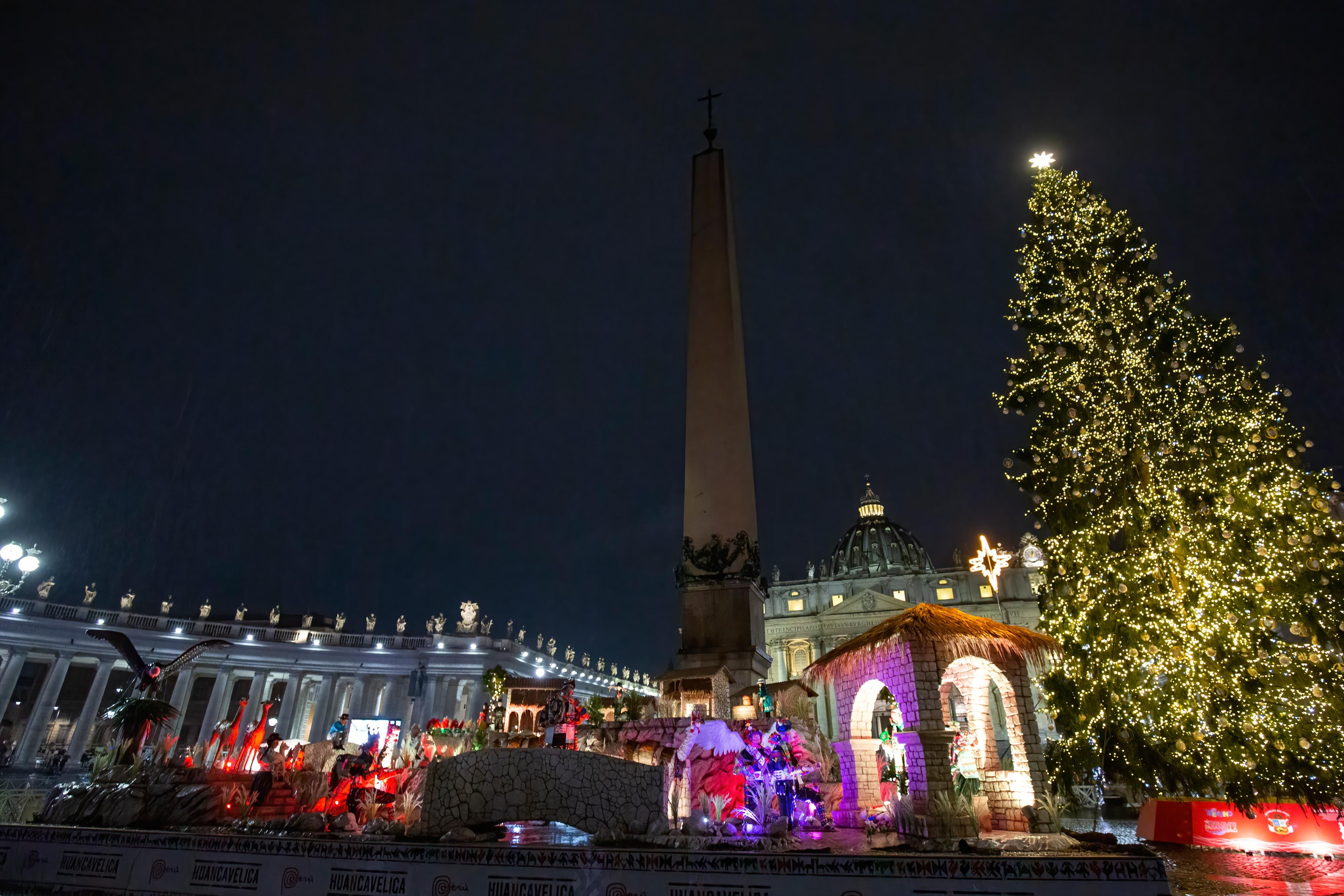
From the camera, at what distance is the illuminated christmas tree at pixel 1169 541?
1050 cm

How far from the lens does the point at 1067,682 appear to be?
12938 mm

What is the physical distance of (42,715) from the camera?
37969mm

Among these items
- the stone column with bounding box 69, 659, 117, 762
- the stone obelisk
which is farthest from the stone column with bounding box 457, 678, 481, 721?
the stone obelisk

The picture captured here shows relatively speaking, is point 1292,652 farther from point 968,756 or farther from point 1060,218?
point 1060,218

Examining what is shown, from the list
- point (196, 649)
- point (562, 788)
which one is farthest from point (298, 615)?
point (562, 788)

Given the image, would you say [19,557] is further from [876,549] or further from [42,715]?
[876,549]

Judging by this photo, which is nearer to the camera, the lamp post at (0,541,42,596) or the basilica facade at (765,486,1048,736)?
the lamp post at (0,541,42,596)

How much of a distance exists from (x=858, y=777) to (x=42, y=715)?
51044 mm

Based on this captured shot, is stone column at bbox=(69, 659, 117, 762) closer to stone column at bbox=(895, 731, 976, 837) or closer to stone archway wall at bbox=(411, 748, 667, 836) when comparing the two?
stone archway wall at bbox=(411, 748, 667, 836)

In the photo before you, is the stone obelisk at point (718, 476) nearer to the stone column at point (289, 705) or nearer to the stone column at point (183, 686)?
the stone column at point (289, 705)

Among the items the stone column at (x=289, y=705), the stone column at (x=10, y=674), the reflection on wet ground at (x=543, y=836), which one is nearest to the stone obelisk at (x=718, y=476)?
the reflection on wet ground at (x=543, y=836)

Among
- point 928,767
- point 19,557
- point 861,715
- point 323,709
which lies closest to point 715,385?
point 861,715

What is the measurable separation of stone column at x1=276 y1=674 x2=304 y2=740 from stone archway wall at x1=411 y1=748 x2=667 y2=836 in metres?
47.7

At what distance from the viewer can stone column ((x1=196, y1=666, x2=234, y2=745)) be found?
145 feet
